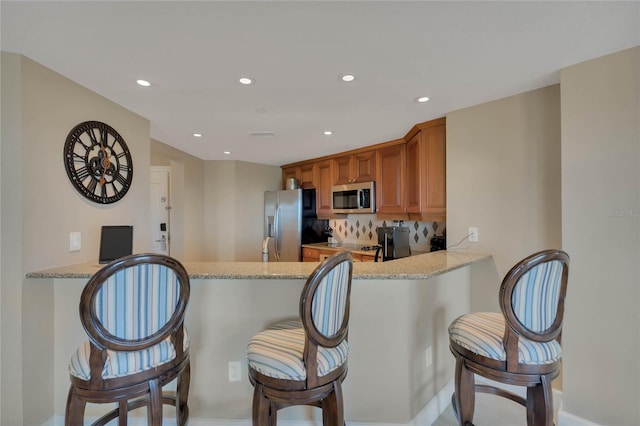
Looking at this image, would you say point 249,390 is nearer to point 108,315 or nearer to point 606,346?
point 108,315

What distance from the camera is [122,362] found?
1.15m

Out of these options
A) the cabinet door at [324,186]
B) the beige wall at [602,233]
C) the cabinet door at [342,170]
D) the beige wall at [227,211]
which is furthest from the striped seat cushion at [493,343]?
the beige wall at [227,211]

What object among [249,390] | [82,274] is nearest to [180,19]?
[82,274]

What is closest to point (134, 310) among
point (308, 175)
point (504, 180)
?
point (504, 180)

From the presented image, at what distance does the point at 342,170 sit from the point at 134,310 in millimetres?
3264

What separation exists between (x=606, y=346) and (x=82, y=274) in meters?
2.97

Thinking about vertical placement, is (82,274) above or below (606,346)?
above

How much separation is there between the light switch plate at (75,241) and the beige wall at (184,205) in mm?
1998

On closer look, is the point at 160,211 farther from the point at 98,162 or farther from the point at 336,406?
the point at 336,406

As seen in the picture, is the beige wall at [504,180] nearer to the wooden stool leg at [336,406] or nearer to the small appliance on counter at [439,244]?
the small appliance on counter at [439,244]

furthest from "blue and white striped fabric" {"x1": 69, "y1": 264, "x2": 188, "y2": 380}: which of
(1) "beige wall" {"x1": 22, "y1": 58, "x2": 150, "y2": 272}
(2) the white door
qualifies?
(2) the white door

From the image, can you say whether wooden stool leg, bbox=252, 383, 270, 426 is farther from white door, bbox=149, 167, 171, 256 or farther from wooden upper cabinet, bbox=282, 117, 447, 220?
white door, bbox=149, 167, 171, 256

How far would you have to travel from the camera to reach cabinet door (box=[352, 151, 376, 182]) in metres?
3.66

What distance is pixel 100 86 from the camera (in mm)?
1940
